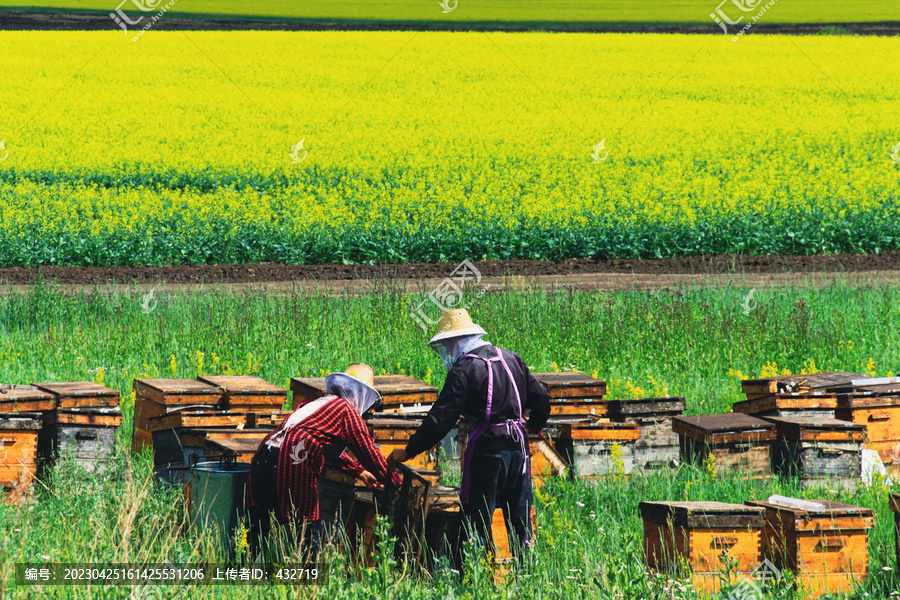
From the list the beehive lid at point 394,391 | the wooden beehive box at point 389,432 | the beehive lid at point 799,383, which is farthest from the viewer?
the beehive lid at point 799,383

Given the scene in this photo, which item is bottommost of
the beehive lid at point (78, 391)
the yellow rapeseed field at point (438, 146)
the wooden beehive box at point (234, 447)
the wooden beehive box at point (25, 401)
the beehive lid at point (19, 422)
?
Answer: the wooden beehive box at point (234, 447)

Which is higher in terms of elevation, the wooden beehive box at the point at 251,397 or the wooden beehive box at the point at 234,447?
the wooden beehive box at the point at 251,397

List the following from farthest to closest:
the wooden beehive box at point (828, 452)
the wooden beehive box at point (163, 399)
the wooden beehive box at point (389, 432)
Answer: the wooden beehive box at point (163, 399)
the wooden beehive box at point (828, 452)
the wooden beehive box at point (389, 432)

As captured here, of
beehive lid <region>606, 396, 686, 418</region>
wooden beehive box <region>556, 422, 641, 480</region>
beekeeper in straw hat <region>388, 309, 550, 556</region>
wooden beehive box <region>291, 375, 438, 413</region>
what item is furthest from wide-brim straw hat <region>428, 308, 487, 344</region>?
beehive lid <region>606, 396, 686, 418</region>

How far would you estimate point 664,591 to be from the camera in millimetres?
4547

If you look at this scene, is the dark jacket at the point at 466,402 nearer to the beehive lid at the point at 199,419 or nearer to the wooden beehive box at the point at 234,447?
the wooden beehive box at the point at 234,447

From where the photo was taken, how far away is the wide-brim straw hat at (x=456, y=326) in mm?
5621

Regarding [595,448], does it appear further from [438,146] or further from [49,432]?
[438,146]

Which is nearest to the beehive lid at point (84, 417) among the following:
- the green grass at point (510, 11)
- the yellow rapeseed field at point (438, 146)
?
the yellow rapeseed field at point (438, 146)

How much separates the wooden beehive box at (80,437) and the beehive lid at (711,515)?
389 centimetres

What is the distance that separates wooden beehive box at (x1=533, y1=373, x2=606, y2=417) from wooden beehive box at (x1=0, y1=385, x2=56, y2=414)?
144 inches

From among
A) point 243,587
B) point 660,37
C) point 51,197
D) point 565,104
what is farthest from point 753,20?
point 243,587

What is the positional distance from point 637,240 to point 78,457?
1423cm

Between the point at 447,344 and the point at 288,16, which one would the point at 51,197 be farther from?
the point at 288,16
